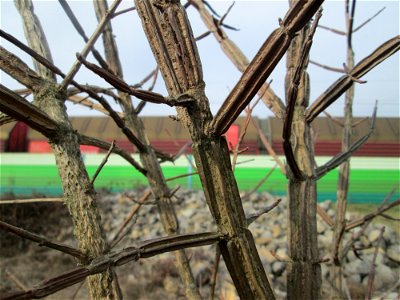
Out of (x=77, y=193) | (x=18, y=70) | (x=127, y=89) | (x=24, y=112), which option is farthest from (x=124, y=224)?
(x=127, y=89)

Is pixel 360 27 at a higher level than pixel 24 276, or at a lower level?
higher

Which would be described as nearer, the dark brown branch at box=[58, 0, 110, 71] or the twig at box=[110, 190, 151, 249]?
the dark brown branch at box=[58, 0, 110, 71]

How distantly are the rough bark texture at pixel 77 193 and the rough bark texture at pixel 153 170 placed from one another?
2.14 ft

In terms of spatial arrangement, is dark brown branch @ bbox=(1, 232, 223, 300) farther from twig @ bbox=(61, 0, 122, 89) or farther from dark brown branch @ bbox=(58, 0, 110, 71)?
dark brown branch @ bbox=(58, 0, 110, 71)

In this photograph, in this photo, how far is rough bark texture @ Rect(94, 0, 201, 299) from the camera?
1684 mm

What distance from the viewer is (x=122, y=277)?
630 centimetres

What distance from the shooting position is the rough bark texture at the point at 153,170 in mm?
1684

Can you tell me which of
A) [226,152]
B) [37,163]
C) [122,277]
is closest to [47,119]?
[226,152]

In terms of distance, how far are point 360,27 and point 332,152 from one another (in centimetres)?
624

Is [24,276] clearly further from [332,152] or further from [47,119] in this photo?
[47,119]

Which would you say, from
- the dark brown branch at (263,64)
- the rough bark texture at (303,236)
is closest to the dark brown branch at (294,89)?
the dark brown branch at (263,64)

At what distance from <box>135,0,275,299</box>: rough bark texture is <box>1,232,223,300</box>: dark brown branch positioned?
4 centimetres

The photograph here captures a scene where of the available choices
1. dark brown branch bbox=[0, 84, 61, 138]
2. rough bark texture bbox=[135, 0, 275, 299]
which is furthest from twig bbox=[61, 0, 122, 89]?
rough bark texture bbox=[135, 0, 275, 299]

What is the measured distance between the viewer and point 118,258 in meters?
0.63
